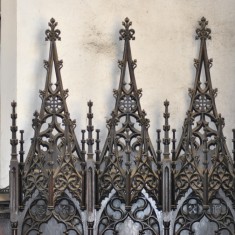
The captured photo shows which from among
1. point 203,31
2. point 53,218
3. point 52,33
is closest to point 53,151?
point 53,218

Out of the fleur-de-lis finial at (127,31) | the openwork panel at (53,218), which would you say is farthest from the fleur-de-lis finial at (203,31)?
the openwork panel at (53,218)

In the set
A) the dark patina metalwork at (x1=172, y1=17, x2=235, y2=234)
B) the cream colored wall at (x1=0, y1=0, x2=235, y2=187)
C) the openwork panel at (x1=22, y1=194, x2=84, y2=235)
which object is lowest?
the openwork panel at (x1=22, y1=194, x2=84, y2=235)

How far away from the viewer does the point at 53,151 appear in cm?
405

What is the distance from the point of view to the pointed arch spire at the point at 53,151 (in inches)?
158

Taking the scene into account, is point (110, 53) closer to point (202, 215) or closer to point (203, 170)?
point (203, 170)

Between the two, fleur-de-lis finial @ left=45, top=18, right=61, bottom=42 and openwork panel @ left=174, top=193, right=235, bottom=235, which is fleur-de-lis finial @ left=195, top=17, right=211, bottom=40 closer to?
fleur-de-lis finial @ left=45, top=18, right=61, bottom=42

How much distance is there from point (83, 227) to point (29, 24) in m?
1.23

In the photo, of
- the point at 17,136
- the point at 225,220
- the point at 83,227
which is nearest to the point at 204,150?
the point at 225,220

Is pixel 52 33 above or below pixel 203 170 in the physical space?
above

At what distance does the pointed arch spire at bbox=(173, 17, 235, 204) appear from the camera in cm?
404

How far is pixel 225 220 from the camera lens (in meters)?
4.07

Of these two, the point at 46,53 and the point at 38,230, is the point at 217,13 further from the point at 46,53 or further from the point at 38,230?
the point at 38,230

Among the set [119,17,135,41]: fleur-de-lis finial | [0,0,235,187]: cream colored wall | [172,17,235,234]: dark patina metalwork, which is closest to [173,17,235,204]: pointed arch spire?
[172,17,235,234]: dark patina metalwork

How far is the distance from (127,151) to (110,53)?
65cm
